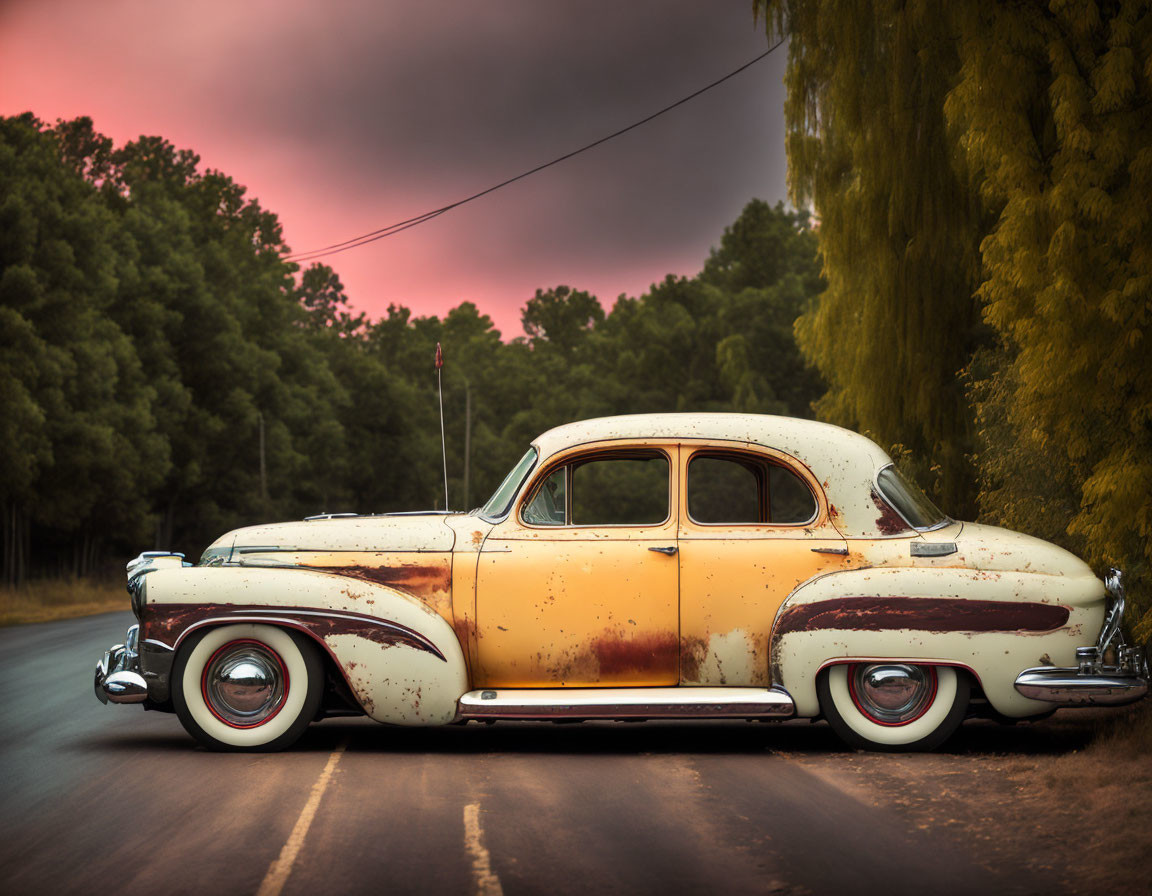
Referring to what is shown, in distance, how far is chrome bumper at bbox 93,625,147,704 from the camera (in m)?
9.19

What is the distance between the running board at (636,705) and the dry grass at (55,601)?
822 inches

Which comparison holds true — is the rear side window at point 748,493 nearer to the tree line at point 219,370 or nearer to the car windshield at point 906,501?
the car windshield at point 906,501

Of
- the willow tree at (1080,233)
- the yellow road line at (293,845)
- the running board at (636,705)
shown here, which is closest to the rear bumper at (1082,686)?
the running board at (636,705)

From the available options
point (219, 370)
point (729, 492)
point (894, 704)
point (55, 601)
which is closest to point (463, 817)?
point (894, 704)

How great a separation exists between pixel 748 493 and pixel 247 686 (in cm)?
379

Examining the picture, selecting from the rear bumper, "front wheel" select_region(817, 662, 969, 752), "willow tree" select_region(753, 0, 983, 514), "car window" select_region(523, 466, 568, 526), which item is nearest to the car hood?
"car window" select_region(523, 466, 568, 526)

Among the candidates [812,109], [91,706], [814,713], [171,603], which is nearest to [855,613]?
[814,713]

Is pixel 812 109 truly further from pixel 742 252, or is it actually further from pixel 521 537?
pixel 742 252

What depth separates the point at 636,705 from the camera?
879 centimetres

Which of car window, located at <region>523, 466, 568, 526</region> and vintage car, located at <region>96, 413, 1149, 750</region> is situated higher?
car window, located at <region>523, 466, 568, 526</region>

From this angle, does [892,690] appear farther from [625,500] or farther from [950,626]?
[625,500]

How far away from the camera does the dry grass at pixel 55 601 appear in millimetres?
29375

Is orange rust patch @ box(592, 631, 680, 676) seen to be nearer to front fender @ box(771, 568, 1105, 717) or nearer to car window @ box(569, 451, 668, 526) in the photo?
front fender @ box(771, 568, 1105, 717)

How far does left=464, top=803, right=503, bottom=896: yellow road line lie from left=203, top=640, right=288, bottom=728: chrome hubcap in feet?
7.34
